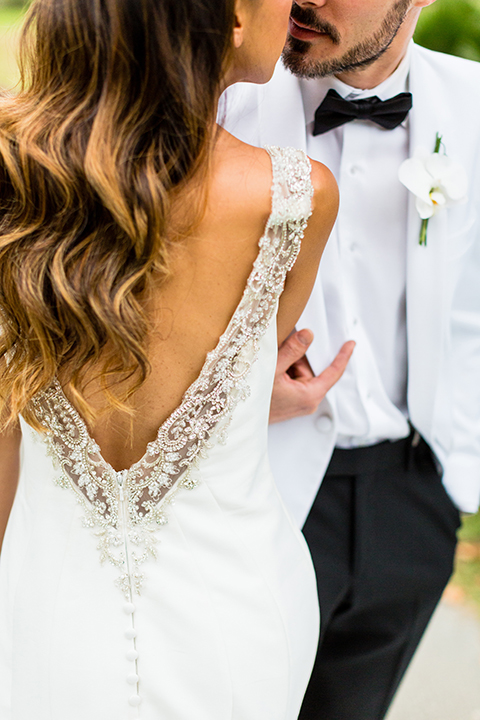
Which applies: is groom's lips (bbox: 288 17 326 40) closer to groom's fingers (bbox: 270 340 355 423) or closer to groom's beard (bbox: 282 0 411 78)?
groom's beard (bbox: 282 0 411 78)

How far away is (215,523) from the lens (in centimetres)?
123

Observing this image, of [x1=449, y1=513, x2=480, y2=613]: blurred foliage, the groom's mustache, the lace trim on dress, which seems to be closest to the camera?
the lace trim on dress

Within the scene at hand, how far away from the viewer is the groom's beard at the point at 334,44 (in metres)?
1.50

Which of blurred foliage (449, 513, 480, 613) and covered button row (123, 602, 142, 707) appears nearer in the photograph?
covered button row (123, 602, 142, 707)

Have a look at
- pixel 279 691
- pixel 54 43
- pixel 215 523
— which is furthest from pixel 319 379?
pixel 54 43

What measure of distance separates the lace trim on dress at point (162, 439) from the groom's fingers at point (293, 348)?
40cm

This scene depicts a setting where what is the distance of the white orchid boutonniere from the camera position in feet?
5.17

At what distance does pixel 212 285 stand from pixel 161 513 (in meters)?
0.43

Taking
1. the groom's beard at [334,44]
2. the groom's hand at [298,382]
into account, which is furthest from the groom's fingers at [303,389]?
the groom's beard at [334,44]

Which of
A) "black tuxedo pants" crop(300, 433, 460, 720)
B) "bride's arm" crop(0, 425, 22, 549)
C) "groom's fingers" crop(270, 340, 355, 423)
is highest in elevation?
"groom's fingers" crop(270, 340, 355, 423)

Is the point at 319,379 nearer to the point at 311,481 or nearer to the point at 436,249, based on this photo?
the point at 311,481

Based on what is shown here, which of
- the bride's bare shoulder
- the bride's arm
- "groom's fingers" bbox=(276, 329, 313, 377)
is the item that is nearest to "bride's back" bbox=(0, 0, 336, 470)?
the bride's bare shoulder

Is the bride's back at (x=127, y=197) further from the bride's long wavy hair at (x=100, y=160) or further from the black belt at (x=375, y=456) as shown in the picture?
the black belt at (x=375, y=456)

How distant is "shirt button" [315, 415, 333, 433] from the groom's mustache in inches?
35.2
